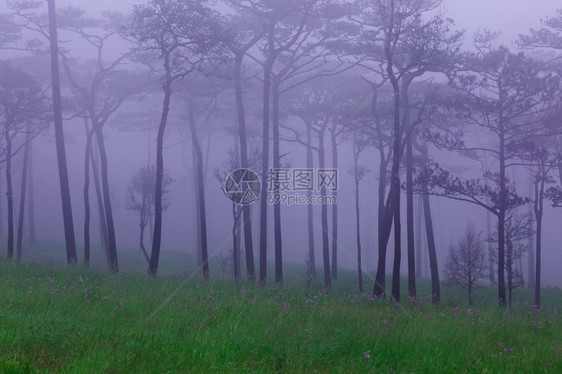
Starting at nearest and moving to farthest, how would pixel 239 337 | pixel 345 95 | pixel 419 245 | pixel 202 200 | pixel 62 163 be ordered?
pixel 239 337, pixel 62 163, pixel 202 200, pixel 345 95, pixel 419 245

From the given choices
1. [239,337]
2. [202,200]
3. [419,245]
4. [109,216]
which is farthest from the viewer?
[419,245]

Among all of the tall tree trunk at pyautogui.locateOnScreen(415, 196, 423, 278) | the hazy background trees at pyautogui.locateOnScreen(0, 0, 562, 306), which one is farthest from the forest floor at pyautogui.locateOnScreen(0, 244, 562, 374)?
the tall tree trunk at pyautogui.locateOnScreen(415, 196, 423, 278)

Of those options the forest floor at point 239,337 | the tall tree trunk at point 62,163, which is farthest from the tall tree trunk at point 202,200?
the forest floor at point 239,337

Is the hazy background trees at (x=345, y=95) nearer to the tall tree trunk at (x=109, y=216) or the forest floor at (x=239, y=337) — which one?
the tall tree trunk at (x=109, y=216)

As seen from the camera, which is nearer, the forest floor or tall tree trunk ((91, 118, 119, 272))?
the forest floor

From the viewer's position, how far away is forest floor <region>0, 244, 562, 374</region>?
544 cm

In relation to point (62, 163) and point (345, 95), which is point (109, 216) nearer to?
point (62, 163)

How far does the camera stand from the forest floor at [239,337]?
5441mm

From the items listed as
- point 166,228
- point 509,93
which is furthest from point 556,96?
point 166,228

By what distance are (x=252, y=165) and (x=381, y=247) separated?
917cm

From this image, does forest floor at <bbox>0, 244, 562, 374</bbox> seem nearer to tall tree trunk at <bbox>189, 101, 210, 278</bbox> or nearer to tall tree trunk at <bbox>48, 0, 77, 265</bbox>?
tall tree trunk at <bbox>189, 101, 210, 278</bbox>

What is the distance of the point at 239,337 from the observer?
640 cm

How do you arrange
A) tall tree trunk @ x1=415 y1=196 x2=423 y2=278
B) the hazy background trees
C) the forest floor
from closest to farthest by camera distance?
the forest floor
the hazy background trees
tall tree trunk @ x1=415 y1=196 x2=423 y2=278

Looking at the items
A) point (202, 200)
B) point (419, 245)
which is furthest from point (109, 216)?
point (419, 245)
